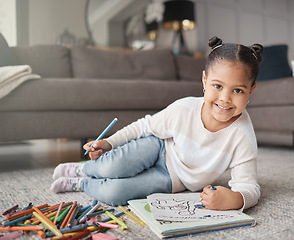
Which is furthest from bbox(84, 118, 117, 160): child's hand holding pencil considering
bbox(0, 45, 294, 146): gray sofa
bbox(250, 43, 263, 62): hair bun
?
bbox(0, 45, 294, 146): gray sofa

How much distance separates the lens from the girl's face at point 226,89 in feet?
2.31

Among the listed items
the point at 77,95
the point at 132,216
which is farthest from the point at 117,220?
the point at 77,95

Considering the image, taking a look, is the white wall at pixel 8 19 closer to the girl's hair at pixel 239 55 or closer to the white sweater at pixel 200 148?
the white sweater at pixel 200 148

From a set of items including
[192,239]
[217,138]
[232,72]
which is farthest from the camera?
[217,138]

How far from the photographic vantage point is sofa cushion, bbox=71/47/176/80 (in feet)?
6.40

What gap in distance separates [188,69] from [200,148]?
1578mm

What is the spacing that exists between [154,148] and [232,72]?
1.09 feet

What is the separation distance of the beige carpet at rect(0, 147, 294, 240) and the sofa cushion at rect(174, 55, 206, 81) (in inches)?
40.1

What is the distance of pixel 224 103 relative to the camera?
73 cm

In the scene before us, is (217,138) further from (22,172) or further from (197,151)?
(22,172)

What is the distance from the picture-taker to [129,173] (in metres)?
0.85

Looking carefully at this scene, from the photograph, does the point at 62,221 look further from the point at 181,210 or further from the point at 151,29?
the point at 151,29

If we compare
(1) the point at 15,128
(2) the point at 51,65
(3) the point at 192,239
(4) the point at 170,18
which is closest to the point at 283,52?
(4) the point at 170,18

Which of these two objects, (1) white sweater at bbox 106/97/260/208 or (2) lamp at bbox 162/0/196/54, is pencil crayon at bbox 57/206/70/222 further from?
(2) lamp at bbox 162/0/196/54
